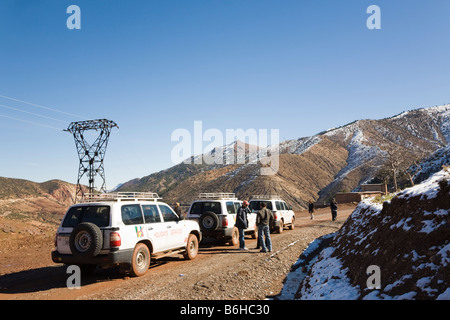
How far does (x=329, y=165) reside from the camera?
102375 mm

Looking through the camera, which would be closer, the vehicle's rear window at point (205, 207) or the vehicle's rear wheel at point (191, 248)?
the vehicle's rear wheel at point (191, 248)

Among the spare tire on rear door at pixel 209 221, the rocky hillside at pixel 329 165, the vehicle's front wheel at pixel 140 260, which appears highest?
the rocky hillside at pixel 329 165

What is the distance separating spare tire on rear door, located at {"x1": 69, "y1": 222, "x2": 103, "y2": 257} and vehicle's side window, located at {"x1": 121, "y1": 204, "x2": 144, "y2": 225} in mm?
803

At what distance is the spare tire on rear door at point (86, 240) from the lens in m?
7.34

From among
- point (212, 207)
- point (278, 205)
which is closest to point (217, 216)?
point (212, 207)

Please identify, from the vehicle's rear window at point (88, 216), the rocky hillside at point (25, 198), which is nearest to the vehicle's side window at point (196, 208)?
the vehicle's rear window at point (88, 216)

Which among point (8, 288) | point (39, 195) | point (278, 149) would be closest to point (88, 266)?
point (8, 288)

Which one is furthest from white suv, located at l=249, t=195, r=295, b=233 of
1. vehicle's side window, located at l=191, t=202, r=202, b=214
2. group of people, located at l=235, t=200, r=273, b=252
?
group of people, located at l=235, t=200, r=273, b=252

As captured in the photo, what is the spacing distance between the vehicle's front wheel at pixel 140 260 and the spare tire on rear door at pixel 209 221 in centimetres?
459

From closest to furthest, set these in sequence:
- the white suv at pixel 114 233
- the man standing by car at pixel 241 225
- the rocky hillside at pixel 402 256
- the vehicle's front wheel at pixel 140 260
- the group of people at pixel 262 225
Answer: the rocky hillside at pixel 402 256 → the white suv at pixel 114 233 → the vehicle's front wheel at pixel 140 260 → the group of people at pixel 262 225 → the man standing by car at pixel 241 225

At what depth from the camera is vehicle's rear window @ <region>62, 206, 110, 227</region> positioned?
25.8ft

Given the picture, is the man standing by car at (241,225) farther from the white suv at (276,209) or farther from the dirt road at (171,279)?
the white suv at (276,209)

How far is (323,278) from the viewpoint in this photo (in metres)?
6.98

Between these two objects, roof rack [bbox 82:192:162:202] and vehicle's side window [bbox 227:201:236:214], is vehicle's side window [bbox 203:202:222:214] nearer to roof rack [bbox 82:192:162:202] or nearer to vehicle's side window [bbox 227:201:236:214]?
vehicle's side window [bbox 227:201:236:214]
